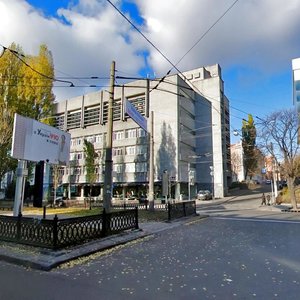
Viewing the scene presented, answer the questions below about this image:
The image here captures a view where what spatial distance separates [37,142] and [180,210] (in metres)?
10.2

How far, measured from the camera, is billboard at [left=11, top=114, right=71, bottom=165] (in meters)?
11.1

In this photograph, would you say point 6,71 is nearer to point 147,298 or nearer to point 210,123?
point 147,298

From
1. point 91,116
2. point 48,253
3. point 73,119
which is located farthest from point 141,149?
point 48,253

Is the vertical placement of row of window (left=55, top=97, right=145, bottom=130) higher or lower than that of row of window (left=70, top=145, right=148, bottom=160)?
higher

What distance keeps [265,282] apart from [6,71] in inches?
1207

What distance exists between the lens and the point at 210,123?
198 feet

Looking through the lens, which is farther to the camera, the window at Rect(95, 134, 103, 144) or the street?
the window at Rect(95, 134, 103, 144)

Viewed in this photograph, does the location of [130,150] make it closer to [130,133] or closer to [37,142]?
[130,133]

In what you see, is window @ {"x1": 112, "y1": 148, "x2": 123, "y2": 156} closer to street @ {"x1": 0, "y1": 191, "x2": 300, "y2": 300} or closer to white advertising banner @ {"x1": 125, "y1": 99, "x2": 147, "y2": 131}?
white advertising banner @ {"x1": 125, "y1": 99, "x2": 147, "y2": 131}

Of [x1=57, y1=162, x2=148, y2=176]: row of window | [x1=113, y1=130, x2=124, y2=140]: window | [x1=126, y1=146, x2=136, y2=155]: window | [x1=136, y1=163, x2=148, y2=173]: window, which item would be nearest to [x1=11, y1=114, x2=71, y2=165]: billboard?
[x1=57, y1=162, x2=148, y2=176]: row of window

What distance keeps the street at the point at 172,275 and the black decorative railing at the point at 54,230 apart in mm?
1094

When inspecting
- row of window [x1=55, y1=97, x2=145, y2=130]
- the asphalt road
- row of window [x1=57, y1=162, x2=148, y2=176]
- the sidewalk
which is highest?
row of window [x1=55, y1=97, x2=145, y2=130]

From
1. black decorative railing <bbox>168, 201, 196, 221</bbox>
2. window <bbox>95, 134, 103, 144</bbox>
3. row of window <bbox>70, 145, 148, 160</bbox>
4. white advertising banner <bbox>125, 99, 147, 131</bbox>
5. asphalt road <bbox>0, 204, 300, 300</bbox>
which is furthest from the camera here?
window <bbox>95, 134, 103, 144</bbox>

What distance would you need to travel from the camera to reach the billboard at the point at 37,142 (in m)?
11.1
